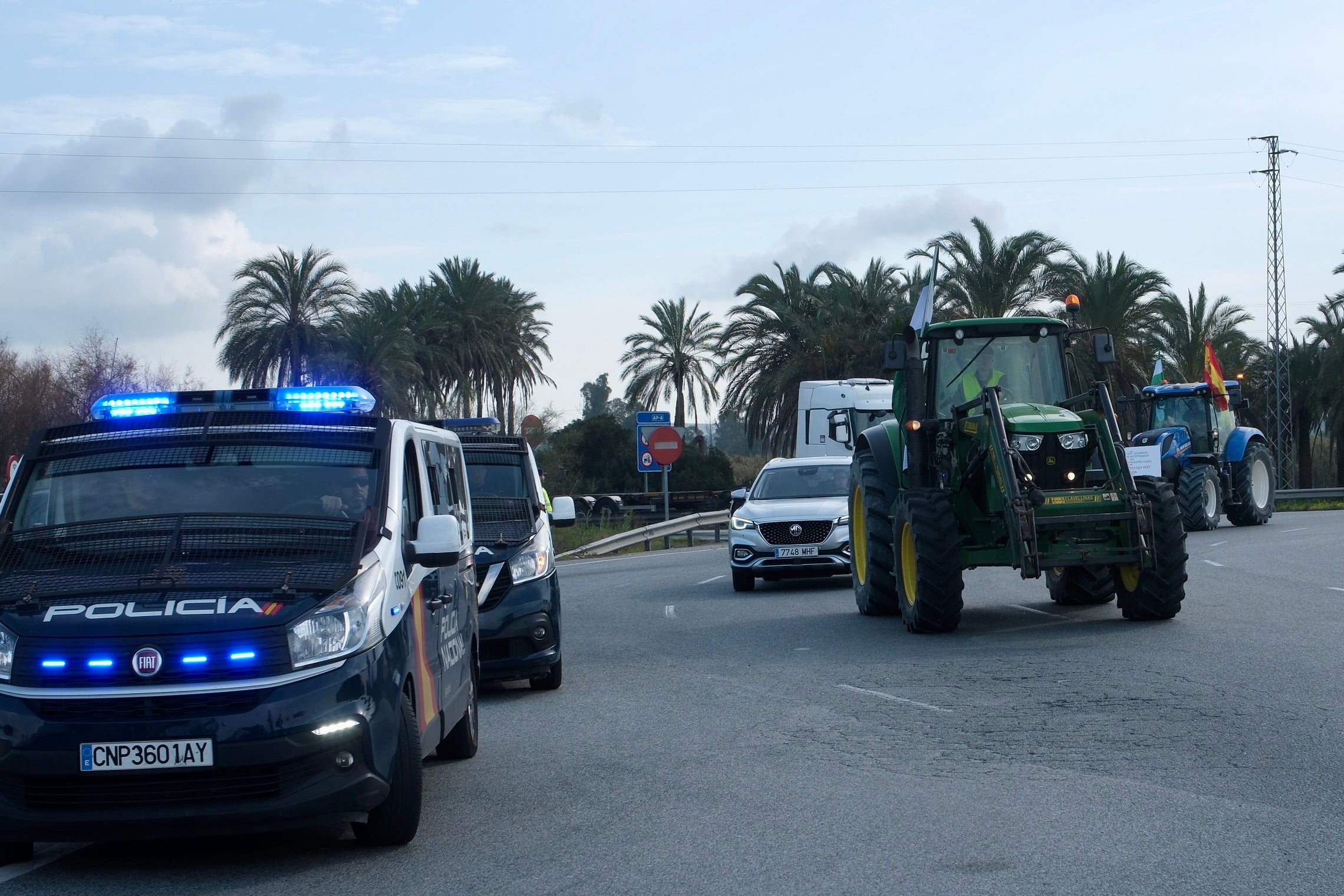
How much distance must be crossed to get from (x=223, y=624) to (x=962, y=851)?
301 centimetres

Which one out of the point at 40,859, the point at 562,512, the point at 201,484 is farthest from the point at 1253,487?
the point at 40,859

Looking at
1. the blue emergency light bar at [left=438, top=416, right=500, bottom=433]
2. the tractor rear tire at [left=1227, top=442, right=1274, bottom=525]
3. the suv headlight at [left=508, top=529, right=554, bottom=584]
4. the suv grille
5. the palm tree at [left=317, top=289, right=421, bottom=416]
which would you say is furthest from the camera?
the palm tree at [left=317, top=289, right=421, bottom=416]

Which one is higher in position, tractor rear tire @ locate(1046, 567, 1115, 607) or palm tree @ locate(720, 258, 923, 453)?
palm tree @ locate(720, 258, 923, 453)

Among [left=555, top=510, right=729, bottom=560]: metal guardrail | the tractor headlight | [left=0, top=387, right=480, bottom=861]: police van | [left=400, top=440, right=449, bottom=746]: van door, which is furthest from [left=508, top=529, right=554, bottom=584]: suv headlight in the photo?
[left=555, top=510, right=729, bottom=560]: metal guardrail

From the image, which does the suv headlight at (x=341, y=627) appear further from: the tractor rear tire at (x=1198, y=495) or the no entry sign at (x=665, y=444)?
the no entry sign at (x=665, y=444)

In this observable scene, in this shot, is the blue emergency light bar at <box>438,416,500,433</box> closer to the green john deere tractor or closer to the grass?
the green john deere tractor

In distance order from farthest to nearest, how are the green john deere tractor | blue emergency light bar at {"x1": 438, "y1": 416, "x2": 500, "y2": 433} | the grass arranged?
the grass, the green john deere tractor, blue emergency light bar at {"x1": 438, "y1": 416, "x2": 500, "y2": 433}

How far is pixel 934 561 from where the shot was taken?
13406mm

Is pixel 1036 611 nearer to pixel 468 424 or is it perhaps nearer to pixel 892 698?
pixel 892 698

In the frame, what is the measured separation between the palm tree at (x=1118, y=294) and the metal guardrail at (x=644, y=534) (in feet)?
49.6

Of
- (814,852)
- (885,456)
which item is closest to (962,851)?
(814,852)

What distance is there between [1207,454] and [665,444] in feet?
38.0

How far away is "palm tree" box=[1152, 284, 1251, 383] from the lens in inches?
2016

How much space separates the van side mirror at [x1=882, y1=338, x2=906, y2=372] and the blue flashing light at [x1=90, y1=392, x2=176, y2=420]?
8.15 meters
